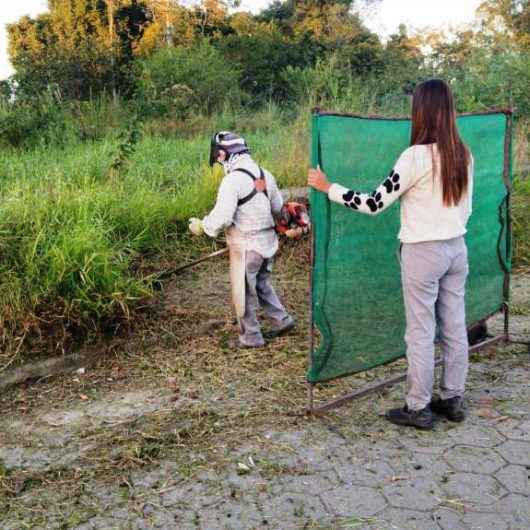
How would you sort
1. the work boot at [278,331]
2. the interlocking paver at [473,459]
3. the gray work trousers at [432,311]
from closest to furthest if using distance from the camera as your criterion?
the interlocking paver at [473,459], the gray work trousers at [432,311], the work boot at [278,331]

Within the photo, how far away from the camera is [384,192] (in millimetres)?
3525

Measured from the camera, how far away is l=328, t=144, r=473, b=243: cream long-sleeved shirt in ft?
11.4

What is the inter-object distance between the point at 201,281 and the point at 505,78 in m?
10.3

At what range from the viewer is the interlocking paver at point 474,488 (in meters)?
3.13

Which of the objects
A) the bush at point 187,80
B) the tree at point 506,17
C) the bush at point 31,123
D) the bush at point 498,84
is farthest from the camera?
the tree at point 506,17

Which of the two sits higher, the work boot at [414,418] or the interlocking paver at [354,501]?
the work boot at [414,418]

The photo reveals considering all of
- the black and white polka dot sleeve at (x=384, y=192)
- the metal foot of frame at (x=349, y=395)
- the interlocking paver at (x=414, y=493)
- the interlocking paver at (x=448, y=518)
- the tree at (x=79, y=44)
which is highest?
the tree at (x=79, y=44)

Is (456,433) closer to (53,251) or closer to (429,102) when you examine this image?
(429,102)

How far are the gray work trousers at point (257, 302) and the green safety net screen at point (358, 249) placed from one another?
41.0 inches

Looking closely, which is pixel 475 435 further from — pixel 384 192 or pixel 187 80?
pixel 187 80

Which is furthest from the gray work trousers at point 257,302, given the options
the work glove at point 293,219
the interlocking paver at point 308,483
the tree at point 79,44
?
the tree at point 79,44

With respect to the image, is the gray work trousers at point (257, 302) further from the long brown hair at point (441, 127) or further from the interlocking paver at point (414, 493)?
the interlocking paver at point (414, 493)

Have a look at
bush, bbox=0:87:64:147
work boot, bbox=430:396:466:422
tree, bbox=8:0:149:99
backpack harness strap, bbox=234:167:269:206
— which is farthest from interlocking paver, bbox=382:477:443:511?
tree, bbox=8:0:149:99

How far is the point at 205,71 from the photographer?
18406 millimetres
